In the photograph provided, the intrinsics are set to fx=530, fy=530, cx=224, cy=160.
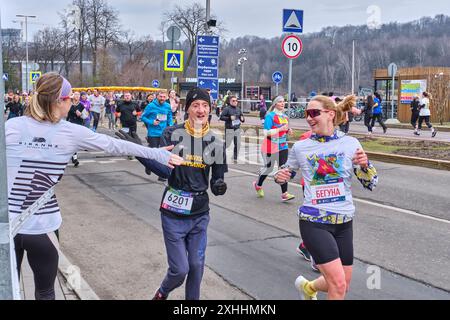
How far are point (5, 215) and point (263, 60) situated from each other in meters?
106

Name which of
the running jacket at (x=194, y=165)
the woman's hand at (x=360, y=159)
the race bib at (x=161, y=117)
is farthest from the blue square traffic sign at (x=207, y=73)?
the woman's hand at (x=360, y=159)

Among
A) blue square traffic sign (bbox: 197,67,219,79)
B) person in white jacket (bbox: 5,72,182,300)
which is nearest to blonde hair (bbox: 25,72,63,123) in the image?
person in white jacket (bbox: 5,72,182,300)

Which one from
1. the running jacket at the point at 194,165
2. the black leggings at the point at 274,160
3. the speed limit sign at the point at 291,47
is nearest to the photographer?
the running jacket at the point at 194,165

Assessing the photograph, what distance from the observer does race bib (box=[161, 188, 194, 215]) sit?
13.1 feet

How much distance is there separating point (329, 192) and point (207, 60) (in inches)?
444

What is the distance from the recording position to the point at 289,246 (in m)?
6.41

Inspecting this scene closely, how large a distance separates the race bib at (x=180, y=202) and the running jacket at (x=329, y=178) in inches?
33.8

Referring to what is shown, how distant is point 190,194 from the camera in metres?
4.02

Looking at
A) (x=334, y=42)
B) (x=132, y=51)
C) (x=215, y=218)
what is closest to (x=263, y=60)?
(x=334, y=42)

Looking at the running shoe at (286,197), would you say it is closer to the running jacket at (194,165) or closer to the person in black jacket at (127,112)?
the running jacket at (194,165)

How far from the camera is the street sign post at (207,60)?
14.7 m

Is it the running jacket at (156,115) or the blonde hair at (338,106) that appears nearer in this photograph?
the blonde hair at (338,106)

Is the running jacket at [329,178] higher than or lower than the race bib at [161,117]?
lower

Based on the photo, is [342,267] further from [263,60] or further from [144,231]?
[263,60]
